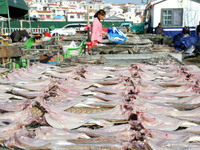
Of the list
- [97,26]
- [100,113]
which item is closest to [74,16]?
[97,26]

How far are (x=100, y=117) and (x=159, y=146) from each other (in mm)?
820

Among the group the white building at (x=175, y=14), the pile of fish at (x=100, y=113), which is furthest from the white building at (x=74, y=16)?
the pile of fish at (x=100, y=113)

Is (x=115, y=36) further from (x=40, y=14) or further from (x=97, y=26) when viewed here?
(x=40, y=14)

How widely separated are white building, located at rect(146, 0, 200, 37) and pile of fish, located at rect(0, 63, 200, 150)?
1980 cm

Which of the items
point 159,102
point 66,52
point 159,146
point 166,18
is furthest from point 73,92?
point 166,18

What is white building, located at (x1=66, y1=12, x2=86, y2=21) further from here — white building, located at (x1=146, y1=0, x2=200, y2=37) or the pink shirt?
the pink shirt

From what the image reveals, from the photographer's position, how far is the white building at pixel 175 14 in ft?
74.4

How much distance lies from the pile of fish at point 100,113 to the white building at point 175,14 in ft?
65.0

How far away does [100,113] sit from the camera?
2.72m

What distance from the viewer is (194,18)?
2277 cm

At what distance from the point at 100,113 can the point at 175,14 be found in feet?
73.6

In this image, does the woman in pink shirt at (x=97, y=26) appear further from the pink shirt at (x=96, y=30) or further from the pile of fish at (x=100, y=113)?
the pile of fish at (x=100, y=113)

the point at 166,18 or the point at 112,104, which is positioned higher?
the point at 166,18

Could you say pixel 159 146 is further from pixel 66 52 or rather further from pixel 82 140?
pixel 66 52
